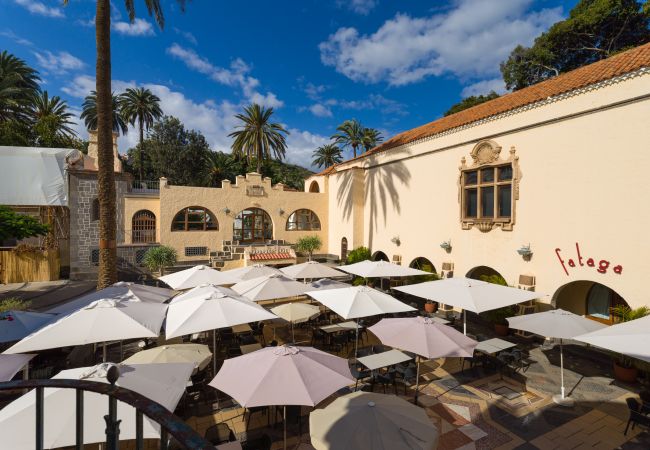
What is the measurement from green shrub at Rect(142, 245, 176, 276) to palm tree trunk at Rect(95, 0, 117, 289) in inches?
265

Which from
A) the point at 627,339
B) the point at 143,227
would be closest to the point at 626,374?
the point at 627,339

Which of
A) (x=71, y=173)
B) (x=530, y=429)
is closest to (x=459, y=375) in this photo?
(x=530, y=429)

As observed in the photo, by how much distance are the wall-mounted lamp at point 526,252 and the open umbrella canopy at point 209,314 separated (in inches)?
393

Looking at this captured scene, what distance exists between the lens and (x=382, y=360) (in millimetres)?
8219

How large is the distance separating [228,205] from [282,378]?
64.1 ft

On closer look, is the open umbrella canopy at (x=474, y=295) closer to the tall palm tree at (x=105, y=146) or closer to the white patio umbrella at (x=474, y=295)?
the white patio umbrella at (x=474, y=295)

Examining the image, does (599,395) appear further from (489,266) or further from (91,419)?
(91,419)

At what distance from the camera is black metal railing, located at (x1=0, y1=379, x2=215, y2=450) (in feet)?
5.37

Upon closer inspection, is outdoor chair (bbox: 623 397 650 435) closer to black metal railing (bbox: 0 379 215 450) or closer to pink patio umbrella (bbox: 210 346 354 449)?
pink patio umbrella (bbox: 210 346 354 449)

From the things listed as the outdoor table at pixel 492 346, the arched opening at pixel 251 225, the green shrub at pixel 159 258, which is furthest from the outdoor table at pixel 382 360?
the arched opening at pixel 251 225

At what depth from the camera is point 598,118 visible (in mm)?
10344

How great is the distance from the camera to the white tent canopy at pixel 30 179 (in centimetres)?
2319

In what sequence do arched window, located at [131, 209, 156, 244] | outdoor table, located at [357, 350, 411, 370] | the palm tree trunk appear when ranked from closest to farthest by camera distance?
outdoor table, located at [357, 350, 411, 370], the palm tree trunk, arched window, located at [131, 209, 156, 244]

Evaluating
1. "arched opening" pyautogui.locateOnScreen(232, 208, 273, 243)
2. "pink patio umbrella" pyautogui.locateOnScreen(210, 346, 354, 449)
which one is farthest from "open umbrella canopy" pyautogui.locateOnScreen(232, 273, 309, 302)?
"arched opening" pyautogui.locateOnScreen(232, 208, 273, 243)
